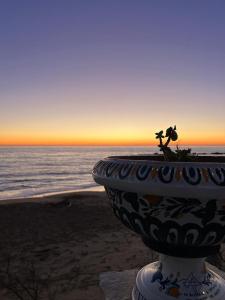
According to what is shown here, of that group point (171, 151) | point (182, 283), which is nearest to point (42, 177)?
point (182, 283)

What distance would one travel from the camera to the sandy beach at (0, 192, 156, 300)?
3906mm

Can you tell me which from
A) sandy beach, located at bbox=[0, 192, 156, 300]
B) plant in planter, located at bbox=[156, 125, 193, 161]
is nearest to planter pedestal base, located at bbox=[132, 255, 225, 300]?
plant in planter, located at bbox=[156, 125, 193, 161]

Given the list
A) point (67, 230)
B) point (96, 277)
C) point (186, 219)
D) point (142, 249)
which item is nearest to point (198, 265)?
point (186, 219)

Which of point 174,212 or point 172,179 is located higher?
point 172,179

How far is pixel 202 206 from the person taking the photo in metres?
1.68

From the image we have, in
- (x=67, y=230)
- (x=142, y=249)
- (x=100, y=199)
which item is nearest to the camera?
(x=142, y=249)

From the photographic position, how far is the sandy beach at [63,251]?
3906mm

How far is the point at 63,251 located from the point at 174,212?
14.4 feet

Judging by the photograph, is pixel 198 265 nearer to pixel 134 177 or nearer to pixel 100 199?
pixel 134 177

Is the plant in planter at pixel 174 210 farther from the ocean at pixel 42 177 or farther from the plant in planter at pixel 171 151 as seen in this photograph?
the ocean at pixel 42 177

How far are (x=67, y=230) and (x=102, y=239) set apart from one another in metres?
1.31

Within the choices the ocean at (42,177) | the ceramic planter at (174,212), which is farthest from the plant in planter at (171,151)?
the ocean at (42,177)

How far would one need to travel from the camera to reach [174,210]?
171 centimetres

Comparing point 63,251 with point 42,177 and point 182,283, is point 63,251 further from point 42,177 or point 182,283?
point 42,177
